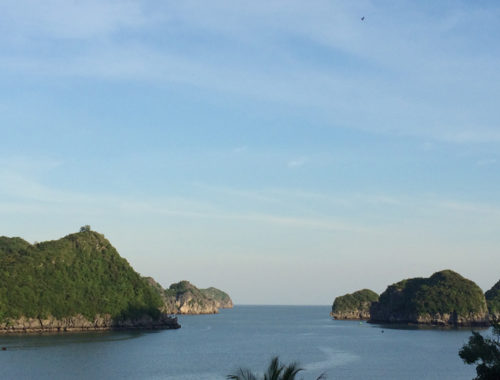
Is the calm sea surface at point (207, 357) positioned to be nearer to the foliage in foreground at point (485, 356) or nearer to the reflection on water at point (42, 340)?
the reflection on water at point (42, 340)

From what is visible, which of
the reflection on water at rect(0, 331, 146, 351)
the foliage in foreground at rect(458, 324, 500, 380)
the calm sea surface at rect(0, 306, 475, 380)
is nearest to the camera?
the foliage in foreground at rect(458, 324, 500, 380)

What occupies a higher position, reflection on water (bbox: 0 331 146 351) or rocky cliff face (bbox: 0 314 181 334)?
rocky cliff face (bbox: 0 314 181 334)

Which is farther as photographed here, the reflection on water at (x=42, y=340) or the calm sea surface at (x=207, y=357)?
the reflection on water at (x=42, y=340)

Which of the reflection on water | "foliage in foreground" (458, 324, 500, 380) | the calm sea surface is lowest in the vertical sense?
the calm sea surface

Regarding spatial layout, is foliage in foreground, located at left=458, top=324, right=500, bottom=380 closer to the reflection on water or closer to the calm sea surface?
the calm sea surface

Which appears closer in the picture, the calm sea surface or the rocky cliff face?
the calm sea surface

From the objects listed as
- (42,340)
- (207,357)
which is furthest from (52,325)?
(207,357)

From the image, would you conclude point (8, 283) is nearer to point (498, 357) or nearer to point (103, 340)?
point (103, 340)

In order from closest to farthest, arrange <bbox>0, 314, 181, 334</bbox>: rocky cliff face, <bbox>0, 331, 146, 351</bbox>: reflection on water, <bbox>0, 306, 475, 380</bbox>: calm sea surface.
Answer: <bbox>0, 306, 475, 380</bbox>: calm sea surface → <bbox>0, 331, 146, 351</bbox>: reflection on water → <bbox>0, 314, 181, 334</bbox>: rocky cliff face

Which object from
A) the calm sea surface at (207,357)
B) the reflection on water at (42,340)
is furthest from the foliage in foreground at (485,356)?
the reflection on water at (42,340)

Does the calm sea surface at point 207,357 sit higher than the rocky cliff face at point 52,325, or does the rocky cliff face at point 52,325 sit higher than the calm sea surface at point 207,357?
the rocky cliff face at point 52,325

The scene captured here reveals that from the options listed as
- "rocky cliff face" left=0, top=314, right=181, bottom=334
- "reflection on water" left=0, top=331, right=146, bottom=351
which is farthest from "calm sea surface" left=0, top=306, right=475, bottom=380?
"rocky cliff face" left=0, top=314, right=181, bottom=334

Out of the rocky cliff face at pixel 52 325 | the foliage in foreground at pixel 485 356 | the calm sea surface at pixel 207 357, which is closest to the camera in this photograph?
the foliage in foreground at pixel 485 356

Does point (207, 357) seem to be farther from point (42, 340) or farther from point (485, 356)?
point (485, 356)
